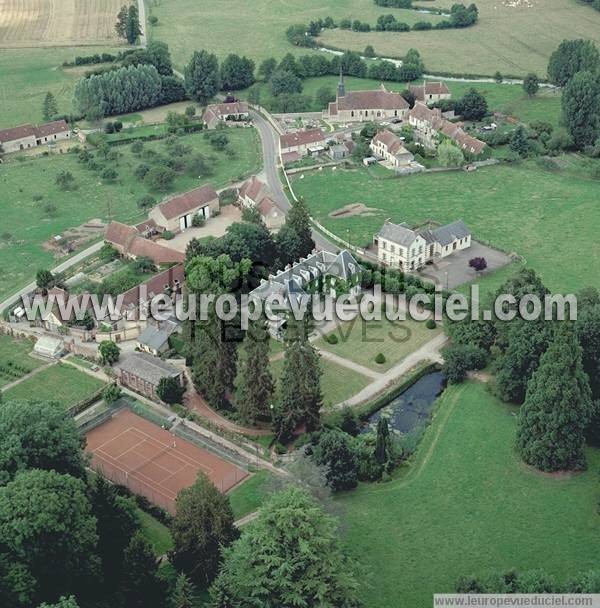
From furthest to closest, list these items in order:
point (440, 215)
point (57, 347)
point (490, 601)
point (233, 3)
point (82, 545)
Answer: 1. point (233, 3)
2. point (440, 215)
3. point (57, 347)
4. point (82, 545)
5. point (490, 601)

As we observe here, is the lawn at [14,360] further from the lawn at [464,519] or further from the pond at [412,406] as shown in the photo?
the lawn at [464,519]

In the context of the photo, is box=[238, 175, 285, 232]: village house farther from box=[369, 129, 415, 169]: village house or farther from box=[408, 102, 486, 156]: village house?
box=[408, 102, 486, 156]: village house

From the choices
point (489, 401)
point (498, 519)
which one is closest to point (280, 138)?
point (489, 401)

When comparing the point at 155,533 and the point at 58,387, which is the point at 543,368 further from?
the point at 58,387

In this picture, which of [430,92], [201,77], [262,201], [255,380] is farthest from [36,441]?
[430,92]

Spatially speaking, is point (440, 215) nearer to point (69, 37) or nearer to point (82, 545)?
point (82, 545)

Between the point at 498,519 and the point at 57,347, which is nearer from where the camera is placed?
A: the point at 498,519

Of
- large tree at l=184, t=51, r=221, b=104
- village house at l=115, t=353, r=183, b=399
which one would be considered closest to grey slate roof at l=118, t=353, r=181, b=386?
village house at l=115, t=353, r=183, b=399
